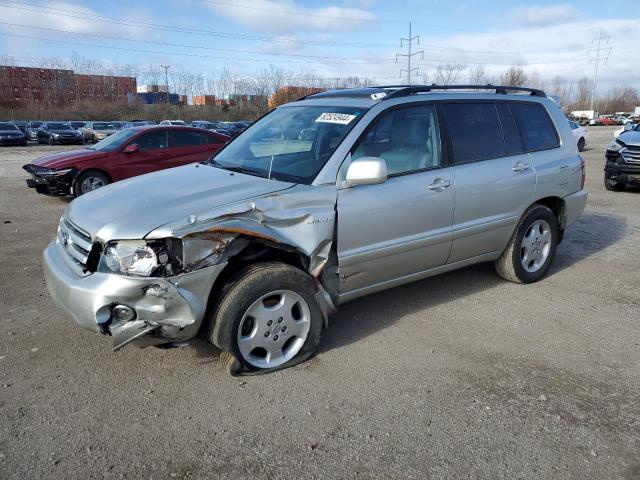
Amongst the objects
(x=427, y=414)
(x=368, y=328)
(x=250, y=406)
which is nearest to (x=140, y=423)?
(x=250, y=406)

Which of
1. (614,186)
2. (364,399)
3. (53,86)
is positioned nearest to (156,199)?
(364,399)

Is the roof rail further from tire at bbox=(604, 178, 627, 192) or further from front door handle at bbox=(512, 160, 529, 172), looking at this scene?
tire at bbox=(604, 178, 627, 192)

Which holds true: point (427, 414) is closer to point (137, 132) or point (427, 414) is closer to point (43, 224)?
point (43, 224)

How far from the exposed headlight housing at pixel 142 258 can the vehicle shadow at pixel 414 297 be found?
140cm

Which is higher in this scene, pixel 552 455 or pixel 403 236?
pixel 403 236

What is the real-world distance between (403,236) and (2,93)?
76.8 meters

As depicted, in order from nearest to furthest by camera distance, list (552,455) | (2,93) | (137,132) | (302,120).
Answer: (552,455) → (302,120) → (137,132) → (2,93)

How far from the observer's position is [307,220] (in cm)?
A: 355

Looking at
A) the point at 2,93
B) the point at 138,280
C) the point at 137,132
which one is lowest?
the point at 138,280

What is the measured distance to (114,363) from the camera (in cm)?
367

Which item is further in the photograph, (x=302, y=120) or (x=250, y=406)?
(x=302, y=120)

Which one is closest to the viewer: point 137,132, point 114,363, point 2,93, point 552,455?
point 552,455

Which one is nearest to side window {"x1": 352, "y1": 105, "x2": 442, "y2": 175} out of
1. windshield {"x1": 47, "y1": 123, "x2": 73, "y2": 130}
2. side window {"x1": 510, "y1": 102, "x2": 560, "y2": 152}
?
side window {"x1": 510, "y1": 102, "x2": 560, "y2": 152}

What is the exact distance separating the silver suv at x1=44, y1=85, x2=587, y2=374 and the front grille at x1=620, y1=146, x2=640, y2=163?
6.90 meters
